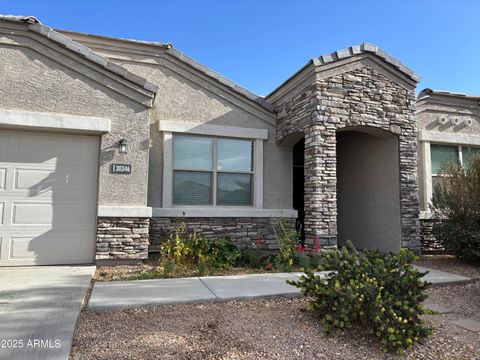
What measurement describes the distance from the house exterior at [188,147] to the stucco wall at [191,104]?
0.03 meters

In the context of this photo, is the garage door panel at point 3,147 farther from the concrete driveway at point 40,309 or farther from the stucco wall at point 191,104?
the stucco wall at point 191,104

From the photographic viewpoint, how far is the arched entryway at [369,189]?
806cm

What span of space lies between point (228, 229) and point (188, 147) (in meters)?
2.05

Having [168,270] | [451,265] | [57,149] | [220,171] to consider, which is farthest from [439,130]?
[57,149]


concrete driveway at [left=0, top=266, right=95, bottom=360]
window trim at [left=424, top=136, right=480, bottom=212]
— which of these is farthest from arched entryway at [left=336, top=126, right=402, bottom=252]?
concrete driveway at [left=0, top=266, right=95, bottom=360]

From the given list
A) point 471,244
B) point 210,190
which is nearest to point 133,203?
point 210,190

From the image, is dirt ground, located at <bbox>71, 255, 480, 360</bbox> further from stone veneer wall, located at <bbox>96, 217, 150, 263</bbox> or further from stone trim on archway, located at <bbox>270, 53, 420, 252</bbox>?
stone trim on archway, located at <bbox>270, 53, 420, 252</bbox>

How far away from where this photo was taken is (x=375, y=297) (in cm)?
331

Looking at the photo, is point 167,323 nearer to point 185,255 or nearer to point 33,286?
point 33,286

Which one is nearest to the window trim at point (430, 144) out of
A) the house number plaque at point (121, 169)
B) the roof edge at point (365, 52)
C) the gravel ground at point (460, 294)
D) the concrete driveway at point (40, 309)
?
the roof edge at point (365, 52)

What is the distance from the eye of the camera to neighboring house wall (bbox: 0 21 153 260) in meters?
6.28

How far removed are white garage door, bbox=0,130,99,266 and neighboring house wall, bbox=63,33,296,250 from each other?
1353 mm

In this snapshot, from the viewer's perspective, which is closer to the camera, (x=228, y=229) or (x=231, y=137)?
(x=228, y=229)

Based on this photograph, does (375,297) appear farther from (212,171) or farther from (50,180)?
(50,180)
